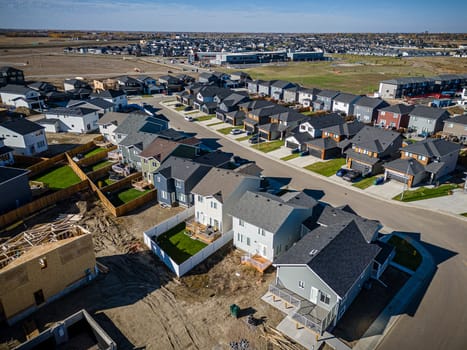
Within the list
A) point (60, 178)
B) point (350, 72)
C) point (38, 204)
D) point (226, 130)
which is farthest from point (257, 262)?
point (350, 72)

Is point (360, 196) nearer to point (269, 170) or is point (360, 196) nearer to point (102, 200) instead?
point (269, 170)

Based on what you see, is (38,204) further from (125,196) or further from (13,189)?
(125,196)

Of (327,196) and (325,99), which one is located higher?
(325,99)

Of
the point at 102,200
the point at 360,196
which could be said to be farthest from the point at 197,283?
the point at 360,196

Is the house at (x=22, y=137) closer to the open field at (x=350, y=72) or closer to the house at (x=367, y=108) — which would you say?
the house at (x=367, y=108)

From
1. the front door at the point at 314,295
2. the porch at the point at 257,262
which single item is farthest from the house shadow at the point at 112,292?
the front door at the point at 314,295

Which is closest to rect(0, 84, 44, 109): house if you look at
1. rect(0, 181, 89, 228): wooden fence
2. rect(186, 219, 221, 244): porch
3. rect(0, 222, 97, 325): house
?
rect(0, 181, 89, 228): wooden fence
